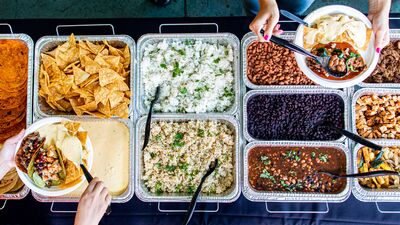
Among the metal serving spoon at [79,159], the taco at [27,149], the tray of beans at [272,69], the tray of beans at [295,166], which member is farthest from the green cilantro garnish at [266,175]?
the taco at [27,149]

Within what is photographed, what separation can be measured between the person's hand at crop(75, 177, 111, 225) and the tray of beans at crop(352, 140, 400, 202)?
4.52ft

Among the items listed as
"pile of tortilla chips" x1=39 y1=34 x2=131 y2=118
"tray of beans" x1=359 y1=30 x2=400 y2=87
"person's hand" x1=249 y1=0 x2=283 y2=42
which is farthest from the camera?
"tray of beans" x1=359 y1=30 x2=400 y2=87

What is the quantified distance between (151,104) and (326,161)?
1.06 metres

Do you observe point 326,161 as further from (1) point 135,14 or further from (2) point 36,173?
(1) point 135,14

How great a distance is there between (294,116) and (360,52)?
0.49 metres

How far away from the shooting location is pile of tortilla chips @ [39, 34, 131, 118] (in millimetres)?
2121

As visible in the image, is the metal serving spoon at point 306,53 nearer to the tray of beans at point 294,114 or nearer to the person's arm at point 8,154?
the tray of beans at point 294,114

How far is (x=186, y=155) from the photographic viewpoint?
88.3 inches

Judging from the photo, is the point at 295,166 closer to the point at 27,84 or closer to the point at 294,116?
the point at 294,116

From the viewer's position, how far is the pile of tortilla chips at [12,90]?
2.22 m

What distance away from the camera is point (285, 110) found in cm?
224

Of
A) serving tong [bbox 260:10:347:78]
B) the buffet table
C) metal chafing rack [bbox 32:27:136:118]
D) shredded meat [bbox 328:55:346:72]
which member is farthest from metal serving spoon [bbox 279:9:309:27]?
the buffet table

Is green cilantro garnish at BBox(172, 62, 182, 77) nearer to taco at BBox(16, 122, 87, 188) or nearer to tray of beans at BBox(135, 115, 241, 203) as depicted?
tray of beans at BBox(135, 115, 241, 203)

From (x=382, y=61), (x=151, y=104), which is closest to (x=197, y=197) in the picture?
(x=151, y=104)
